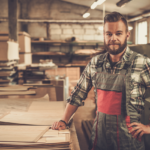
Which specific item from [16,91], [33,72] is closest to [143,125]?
[16,91]

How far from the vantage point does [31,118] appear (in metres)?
1.34

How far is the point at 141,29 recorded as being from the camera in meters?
9.23

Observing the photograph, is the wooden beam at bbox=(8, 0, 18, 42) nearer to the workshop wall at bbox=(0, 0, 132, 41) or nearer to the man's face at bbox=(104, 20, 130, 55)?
the man's face at bbox=(104, 20, 130, 55)

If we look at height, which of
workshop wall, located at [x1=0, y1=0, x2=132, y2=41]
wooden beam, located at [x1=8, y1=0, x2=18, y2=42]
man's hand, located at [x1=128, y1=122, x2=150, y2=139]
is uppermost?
workshop wall, located at [x1=0, y1=0, x2=132, y2=41]

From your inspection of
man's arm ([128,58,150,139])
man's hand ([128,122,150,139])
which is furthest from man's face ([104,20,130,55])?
man's hand ([128,122,150,139])

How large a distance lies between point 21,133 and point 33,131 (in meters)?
0.07

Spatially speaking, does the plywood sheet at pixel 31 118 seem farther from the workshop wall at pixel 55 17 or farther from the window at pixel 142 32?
the workshop wall at pixel 55 17

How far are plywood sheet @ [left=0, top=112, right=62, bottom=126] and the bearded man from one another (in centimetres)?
10

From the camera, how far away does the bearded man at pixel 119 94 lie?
1.23 m

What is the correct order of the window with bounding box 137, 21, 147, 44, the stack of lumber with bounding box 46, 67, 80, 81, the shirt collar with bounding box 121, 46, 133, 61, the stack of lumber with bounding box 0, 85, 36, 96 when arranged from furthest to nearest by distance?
the window with bounding box 137, 21, 147, 44 → the stack of lumber with bounding box 46, 67, 80, 81 → the stack of lumber with bounding box 0, 85, 36, 96 → the shirt collar with bounding box 121, 46, 133, 61

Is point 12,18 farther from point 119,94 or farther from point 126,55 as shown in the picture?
point 119,94

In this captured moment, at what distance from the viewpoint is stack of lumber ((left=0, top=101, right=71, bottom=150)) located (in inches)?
37.7

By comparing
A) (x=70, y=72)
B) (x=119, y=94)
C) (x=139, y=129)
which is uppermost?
(x=119, y=94)

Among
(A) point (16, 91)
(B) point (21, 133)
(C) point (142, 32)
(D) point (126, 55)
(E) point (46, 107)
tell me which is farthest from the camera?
(C) point (142, 32)
